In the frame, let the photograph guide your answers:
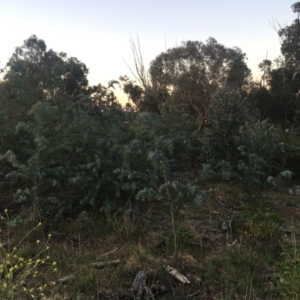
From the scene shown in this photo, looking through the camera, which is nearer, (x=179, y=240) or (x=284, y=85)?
(x=179, y=240)

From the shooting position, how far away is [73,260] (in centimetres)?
384

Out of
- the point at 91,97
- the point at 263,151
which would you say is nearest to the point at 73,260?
the point at 91,97

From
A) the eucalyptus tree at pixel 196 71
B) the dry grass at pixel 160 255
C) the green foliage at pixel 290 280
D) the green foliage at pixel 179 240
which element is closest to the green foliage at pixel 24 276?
the dry grass at pixel 160 255

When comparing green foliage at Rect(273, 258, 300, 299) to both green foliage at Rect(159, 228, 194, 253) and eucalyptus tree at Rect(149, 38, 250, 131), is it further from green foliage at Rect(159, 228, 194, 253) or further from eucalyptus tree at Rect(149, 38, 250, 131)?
eucalyptus tree at Rect(149, 38, 250, 131)

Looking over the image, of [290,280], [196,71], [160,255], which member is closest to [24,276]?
[160,255]

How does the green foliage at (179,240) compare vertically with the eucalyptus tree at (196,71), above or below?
below

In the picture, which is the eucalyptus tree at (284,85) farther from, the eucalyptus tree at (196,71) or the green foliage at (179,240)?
the green foliage at (179,240)

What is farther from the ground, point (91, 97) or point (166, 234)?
point (91, 97)

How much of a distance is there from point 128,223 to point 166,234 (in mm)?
482

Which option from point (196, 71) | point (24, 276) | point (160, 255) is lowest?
point (160, 255)

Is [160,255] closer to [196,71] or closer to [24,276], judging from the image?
[24,276]

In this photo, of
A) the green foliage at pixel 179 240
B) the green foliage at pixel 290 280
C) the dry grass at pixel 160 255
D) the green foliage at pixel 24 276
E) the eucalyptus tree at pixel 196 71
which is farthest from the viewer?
the eucalyptus tree at pixel 196 71

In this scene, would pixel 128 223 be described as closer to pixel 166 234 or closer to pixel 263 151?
pixel 166 234

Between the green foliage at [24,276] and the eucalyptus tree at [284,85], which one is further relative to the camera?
the eucalyptus tree at [284,85]
